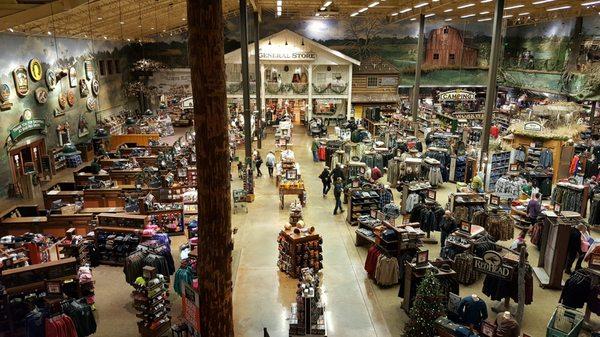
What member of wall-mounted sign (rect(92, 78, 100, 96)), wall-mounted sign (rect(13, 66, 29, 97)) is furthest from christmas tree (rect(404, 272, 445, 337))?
wall-mounted sign (rect(92, 78, 100, 96))

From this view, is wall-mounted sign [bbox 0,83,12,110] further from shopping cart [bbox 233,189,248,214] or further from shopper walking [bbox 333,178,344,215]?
shopper walking [bbox 333,178,344,215]

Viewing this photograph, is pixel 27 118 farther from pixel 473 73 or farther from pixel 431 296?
pixel 473 73

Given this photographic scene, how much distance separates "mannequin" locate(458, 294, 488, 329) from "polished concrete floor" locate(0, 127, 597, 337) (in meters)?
1.18

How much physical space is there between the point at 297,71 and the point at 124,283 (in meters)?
22.2

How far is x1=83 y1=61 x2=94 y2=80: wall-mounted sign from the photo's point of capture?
2218cm

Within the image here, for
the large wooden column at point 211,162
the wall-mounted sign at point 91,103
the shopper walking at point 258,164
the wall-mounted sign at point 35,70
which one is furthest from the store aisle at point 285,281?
the wall-mounted sign at point 91,103

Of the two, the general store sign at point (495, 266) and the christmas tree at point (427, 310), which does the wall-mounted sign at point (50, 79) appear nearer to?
the christmas tree at point (427, 310)

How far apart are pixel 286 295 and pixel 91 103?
61.5ft

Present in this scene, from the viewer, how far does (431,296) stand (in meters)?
6.61

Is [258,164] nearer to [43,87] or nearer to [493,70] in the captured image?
[43,87]

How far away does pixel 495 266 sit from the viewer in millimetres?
7453

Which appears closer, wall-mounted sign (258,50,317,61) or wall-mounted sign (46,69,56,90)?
wall-mounted sign (46,69,56,90)

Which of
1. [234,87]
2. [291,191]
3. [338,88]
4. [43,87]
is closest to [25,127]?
[43,87]

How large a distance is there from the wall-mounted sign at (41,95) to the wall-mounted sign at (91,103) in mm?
4693
